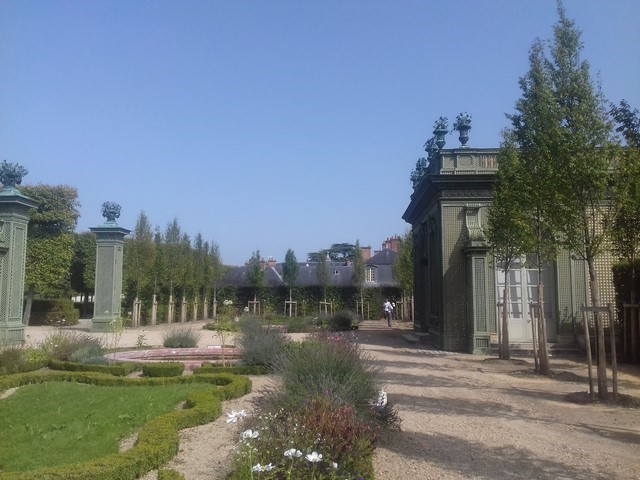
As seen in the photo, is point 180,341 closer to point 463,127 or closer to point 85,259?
point 463,127

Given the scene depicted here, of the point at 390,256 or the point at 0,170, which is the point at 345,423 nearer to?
the point at 0,170

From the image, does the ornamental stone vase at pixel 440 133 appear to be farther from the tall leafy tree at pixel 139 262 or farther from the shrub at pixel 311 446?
the tall leafy tree at pixel 139 262

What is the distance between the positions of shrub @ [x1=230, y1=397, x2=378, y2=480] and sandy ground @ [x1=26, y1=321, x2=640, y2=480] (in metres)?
0.61

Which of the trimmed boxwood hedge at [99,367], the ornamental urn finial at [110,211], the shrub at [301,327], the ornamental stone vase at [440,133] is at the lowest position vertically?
the trimmed boxwood hedge at [99,367]

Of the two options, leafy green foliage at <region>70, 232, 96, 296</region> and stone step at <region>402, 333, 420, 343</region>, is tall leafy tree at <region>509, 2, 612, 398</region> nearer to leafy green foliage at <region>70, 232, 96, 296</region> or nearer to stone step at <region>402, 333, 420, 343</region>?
stone step at <region>402, 333, 420, 343</region>

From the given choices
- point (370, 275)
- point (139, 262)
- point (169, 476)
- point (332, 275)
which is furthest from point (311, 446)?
point (370, 275)

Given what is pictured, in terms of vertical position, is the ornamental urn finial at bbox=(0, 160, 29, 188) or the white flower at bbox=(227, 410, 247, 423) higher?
the ornamental urn finial at bbox=(0, 160, 29, 188)

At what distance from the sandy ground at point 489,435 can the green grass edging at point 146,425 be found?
0.16 meters

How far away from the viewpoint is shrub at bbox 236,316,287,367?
12664 mm

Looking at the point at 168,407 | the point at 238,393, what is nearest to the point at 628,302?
the point at 238,393

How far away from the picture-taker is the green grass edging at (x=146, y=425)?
4895mm

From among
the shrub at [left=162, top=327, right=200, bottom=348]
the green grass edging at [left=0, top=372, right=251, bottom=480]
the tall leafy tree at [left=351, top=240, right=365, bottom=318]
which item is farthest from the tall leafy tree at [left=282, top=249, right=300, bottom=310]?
the green grass edging at [left=0, top=372, right=251, bottom=480]

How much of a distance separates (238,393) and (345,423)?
4971 mm

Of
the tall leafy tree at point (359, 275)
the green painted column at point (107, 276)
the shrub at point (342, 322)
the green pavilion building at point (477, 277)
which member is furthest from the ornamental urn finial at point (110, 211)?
the tall leafy tree at point (359, 275)
